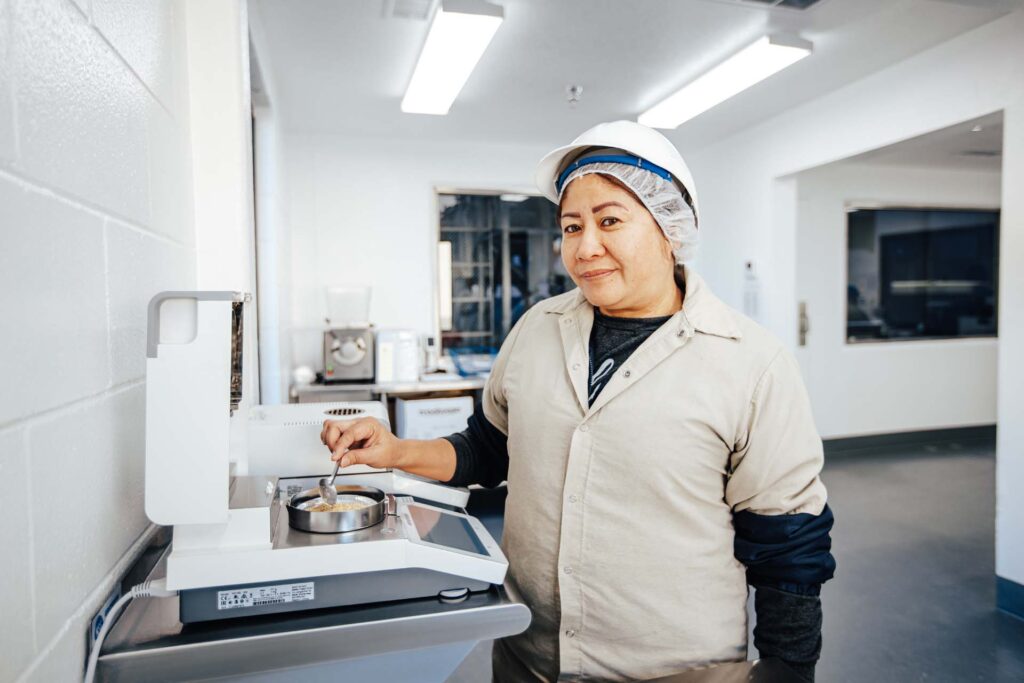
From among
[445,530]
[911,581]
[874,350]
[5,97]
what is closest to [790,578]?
[445,530]

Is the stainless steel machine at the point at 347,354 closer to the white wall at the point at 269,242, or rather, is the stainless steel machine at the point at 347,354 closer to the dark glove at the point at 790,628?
the white wall at the point at 269,242

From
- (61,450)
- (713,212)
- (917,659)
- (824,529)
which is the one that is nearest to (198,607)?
(61,450)

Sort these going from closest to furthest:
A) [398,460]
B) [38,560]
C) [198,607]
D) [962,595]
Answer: [38,560], [198,607], [398,460], [962,595]

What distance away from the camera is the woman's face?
4.04 feet

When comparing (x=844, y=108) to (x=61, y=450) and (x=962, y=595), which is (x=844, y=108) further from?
(x=61, y=450)

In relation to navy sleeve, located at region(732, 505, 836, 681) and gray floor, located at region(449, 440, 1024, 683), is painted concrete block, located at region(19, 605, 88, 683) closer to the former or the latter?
navy sleeve, located at region(732, 505, 836, 681)

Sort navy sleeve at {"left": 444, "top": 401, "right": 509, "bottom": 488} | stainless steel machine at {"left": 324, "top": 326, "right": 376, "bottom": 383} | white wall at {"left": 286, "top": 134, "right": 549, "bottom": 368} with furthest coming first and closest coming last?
1. white wall at {"left": 286, "top": 134, "right": 549, "bottom": 368}
2. stainless steel machine at {"left": 324, "top": 326, "right": 376, "bottom": 383}
3. navy sleeve at {"left": 444, "top": 401, "right": 509, "bottom": 488}

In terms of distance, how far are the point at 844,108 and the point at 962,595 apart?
2708 mm

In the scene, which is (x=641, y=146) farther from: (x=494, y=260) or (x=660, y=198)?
(x=494, y=260)

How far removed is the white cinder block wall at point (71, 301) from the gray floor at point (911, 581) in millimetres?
1821

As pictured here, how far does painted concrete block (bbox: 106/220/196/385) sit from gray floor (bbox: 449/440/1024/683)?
1832mm

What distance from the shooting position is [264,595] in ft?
3.12

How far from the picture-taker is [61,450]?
0.82 metres

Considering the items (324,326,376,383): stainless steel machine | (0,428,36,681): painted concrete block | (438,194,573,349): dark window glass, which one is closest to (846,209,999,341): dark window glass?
(438,194,573,349): dark window glass
